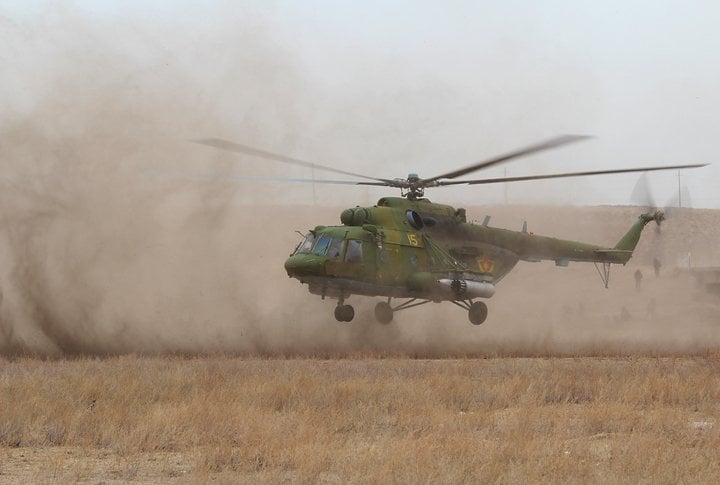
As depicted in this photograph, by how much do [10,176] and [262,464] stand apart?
58.0 feet

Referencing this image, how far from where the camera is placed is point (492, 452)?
10.2m

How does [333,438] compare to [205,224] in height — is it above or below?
below

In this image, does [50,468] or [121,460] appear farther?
[121,460]

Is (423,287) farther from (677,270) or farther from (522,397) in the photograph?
(677,270)

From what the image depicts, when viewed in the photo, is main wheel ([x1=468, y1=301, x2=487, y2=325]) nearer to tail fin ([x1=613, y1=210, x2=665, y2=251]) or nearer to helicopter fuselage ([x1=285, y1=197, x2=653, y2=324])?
helicopter fuselage ([x1=285, y1=197, x2=653, y2=324])

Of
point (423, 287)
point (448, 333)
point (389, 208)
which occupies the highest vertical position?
point (389, 208)

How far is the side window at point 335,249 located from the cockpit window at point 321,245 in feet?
0.33

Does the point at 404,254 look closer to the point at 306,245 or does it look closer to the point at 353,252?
the point at 353,252

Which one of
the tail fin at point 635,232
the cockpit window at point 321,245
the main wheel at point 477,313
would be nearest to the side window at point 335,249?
the cockpit window at point 321,245

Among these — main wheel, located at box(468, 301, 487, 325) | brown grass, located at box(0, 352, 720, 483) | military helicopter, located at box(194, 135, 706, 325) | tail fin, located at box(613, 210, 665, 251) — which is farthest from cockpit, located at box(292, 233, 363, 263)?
tail fin, located at box(613, 210, 665, 251)

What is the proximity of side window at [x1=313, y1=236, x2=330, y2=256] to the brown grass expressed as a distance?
3.46 m

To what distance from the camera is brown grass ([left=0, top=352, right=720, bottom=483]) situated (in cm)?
978

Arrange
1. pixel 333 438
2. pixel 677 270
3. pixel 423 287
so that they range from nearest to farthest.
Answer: pixel 333 438, pixel 423 287, pixel 677 270

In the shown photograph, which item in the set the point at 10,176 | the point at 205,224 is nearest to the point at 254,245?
the point at 205,224
